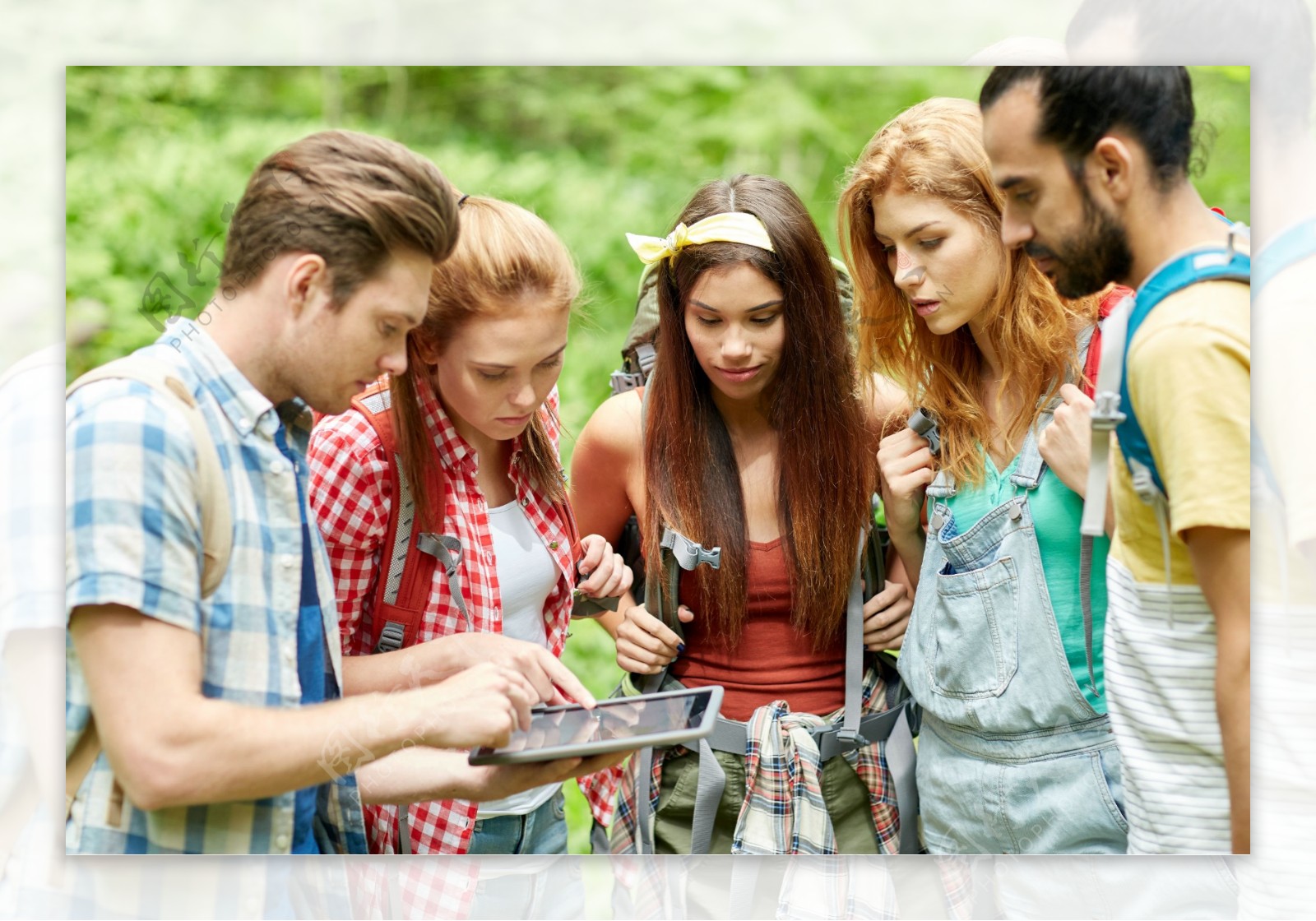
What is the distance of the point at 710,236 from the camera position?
1.89 metres

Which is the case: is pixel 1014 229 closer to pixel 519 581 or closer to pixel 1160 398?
pixel 1160 398

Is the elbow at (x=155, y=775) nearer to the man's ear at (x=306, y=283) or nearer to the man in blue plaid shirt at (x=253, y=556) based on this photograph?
the man in blue plaid shirt at (x=253, y=556)

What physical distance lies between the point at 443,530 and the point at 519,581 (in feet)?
0.48

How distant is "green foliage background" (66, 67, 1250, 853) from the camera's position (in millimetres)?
1908

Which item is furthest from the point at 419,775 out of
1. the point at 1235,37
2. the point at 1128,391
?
the point at 1235,37

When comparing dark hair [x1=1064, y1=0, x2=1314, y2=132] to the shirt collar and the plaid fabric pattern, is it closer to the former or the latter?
the plaid fabric pattern

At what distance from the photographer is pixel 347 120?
194 centimetres

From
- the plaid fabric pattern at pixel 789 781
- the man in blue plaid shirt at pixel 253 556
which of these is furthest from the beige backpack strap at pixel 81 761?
the plaid fabric pattern at pixel 789 781

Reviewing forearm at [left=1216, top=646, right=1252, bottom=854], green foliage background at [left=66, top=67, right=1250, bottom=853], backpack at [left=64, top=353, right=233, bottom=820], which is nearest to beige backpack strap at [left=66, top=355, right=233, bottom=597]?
backpack at [left=64, top=353, right=233, bottom=820]

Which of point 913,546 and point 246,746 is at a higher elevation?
point 913,546

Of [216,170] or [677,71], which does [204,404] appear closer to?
[216,170]

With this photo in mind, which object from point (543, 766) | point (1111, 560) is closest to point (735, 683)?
point (543, 766)

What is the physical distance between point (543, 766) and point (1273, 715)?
1.10 m

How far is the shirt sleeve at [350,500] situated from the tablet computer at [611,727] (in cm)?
29
